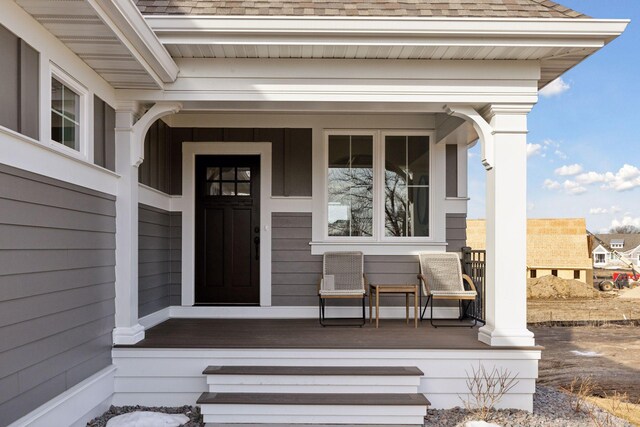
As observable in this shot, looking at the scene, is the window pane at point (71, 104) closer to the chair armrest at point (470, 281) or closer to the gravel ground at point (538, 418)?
the gravel ground at point (538, 418)

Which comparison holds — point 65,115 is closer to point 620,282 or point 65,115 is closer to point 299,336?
point 299,336

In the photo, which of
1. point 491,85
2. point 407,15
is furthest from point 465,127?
point 407,15

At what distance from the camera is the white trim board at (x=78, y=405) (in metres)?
3.09

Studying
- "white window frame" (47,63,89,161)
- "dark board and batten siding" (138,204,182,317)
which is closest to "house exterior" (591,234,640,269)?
"dark board and batten siding" (138,204,182,317)

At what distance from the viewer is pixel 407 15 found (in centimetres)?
413

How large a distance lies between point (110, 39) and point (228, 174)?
119 inches

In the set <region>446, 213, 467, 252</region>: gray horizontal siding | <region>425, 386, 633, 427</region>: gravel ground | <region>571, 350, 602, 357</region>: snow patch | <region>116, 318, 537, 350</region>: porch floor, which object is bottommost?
<region>571, 350, 602, 357</region>: snow patch

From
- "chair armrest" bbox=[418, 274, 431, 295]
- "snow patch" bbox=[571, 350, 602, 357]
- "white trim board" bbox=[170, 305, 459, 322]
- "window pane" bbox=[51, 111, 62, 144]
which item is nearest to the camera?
"window pane" bbox=[51, 111, 62, 144]

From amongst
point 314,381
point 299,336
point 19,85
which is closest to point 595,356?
point 299,336

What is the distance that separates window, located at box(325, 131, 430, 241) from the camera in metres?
6.20

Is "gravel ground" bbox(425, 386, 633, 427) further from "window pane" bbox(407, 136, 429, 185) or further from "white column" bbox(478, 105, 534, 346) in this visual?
"window pane" bbox(407, 136, 429, 185)

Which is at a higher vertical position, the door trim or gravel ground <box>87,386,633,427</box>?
the door trim

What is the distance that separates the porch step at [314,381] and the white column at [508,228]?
2.86 feet

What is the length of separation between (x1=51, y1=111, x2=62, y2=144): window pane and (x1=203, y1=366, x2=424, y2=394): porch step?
2.01 meters
